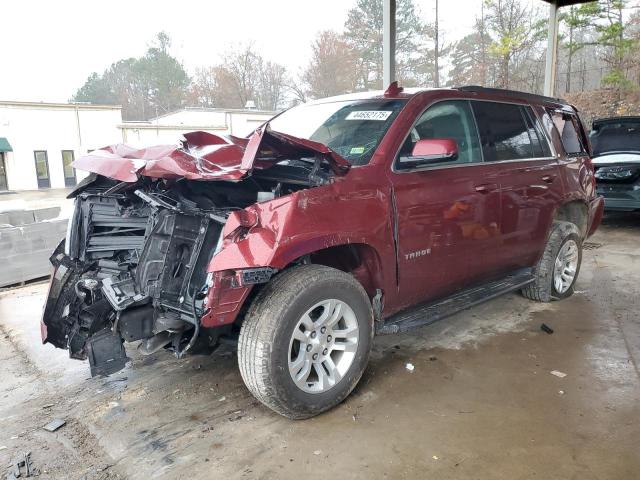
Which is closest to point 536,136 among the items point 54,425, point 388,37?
point 388,37

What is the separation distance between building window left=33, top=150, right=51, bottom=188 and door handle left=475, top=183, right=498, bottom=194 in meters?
32.6

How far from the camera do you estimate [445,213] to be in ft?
11.1

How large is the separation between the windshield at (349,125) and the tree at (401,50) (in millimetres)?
25196

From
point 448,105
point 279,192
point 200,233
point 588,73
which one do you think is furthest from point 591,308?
point 588,73

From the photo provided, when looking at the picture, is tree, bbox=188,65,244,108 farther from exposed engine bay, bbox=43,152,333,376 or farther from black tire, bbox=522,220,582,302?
exposed engine bay, bbox=43,152,333,376

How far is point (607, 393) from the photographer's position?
10.5 ft

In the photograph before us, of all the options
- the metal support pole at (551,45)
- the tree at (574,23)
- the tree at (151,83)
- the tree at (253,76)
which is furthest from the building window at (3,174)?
the tree at (574,23)

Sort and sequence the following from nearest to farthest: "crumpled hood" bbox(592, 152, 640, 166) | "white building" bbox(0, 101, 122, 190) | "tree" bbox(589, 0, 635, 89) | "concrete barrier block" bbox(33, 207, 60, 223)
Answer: "concrete barrier block" bbox(33, 207, 60, 223), "crumpled hood" bbox(592, 152, 640, 166), "tree" bbox(589, 0, 635, 89), "white building" bbox(0, 101, 122, 190)

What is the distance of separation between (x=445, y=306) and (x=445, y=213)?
2.29ft

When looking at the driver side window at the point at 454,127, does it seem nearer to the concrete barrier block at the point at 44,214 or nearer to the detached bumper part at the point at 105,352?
the detached bumper part at the point at 105,352

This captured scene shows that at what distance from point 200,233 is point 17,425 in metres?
1.65

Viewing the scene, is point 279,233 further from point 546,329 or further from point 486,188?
point 546,329

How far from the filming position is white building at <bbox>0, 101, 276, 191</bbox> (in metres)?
29.0

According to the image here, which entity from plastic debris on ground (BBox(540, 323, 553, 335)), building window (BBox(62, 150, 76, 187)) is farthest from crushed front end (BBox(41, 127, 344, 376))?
building window (BBox(62, 150, 76, 187))
